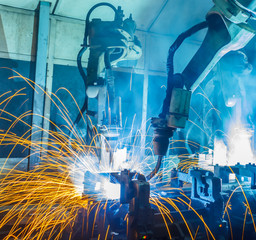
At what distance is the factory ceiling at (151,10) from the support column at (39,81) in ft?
0.77

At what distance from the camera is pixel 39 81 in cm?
346

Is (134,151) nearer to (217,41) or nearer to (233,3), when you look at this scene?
(217,41)

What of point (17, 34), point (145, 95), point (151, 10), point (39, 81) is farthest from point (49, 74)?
point (151, 10)

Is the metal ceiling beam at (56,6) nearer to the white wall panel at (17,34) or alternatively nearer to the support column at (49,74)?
the support column at (49,74)

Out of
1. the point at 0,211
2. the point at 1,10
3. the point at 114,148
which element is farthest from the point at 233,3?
the point at 1,10

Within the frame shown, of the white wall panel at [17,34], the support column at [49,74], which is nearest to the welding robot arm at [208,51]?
the support column at [49,74]

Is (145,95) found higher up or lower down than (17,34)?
lower down

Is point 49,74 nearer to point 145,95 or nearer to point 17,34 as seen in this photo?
point 17,34

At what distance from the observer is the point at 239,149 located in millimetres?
2383

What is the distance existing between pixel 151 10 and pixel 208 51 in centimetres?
255

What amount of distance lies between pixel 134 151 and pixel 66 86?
153cm

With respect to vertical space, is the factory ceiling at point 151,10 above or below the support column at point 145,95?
above

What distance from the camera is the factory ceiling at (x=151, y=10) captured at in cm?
340

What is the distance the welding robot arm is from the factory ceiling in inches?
92.3
